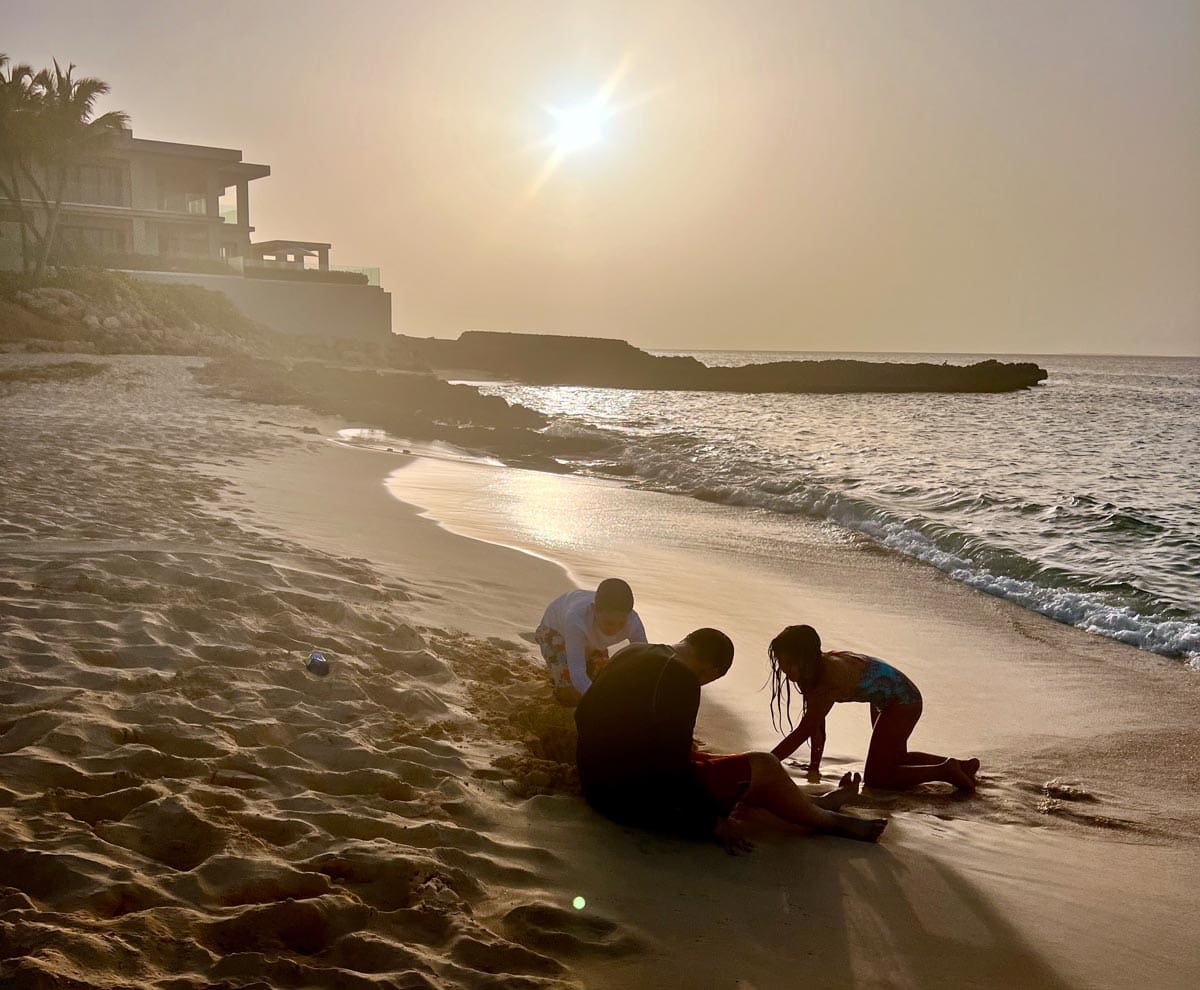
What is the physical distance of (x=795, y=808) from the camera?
4.55 m

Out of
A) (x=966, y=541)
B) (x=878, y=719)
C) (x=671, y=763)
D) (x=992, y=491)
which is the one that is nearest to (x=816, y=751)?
(x=878, y=719)

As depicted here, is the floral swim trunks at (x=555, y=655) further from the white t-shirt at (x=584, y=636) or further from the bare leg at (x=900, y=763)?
the bare leg at (x=900, y=763)

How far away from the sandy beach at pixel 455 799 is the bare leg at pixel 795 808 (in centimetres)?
10

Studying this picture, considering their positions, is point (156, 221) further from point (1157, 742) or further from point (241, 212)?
point (1157, 742)

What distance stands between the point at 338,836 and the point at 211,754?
0.95 m

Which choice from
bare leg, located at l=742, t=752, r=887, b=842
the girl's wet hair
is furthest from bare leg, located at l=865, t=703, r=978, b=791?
the girl's wet hair

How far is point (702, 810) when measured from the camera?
14.4ft

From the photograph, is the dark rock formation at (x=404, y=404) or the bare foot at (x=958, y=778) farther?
the dark rock formation at (x=404, y=404)

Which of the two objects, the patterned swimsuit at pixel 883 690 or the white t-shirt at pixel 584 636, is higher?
the white t-shirt at pixel 584 636

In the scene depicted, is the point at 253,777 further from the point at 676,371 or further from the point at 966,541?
the point at 676,371

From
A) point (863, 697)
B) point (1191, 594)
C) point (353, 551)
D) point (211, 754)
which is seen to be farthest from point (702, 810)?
point (1191, 594)

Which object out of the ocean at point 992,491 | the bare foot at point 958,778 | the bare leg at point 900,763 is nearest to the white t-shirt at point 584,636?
the bare leg at point 900,763

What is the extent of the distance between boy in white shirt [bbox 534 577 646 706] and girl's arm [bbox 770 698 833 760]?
0.95 meters

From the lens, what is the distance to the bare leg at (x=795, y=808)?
454 cm
